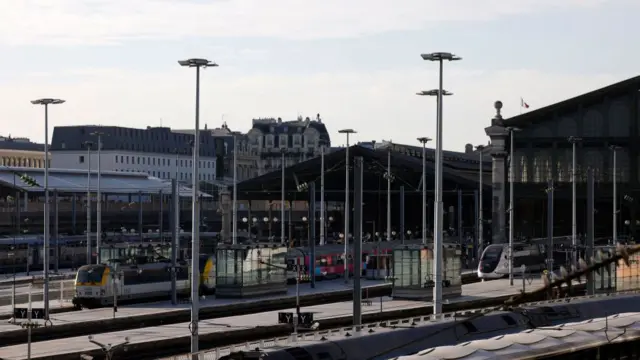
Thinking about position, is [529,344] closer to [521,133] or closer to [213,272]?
[213,272]

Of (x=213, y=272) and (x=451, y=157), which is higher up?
(x=451, y=157)

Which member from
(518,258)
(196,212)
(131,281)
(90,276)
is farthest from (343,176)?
(196,212)

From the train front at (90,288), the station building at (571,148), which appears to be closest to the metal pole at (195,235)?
the train front at (90,288)

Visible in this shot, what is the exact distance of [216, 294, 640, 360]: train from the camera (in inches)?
1340

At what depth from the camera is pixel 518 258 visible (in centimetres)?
10094

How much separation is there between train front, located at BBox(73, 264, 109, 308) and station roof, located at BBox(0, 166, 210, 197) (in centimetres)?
5482

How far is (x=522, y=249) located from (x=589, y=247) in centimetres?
2618

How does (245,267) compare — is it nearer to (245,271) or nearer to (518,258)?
(245,271)

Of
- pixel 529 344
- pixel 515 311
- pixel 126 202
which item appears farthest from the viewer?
pixel 126 202

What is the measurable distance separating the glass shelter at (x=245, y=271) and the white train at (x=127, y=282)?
11.8ft

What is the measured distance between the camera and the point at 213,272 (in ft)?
274

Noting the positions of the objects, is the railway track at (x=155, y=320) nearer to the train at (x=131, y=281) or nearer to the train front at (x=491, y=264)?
the train at (x=131, y=281)

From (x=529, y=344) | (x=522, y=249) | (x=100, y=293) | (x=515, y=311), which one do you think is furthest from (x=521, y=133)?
(x=529, y=344)

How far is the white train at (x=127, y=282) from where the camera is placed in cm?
7450
